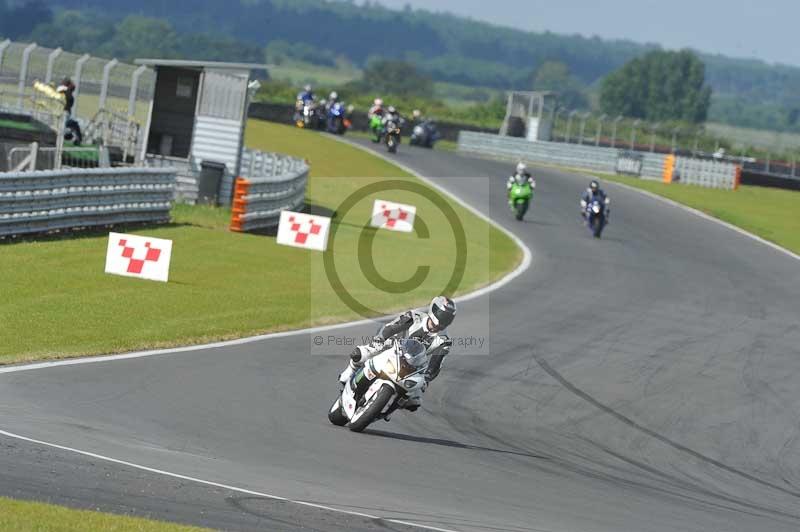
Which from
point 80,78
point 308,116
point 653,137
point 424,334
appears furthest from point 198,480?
point 653,137

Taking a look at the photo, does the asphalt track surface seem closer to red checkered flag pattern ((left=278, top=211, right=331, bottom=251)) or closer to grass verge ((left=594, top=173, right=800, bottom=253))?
red checkered flag pattern ((left=278, top=211, right=331, bottom=251))

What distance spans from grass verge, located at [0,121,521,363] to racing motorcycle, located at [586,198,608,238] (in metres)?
2.37

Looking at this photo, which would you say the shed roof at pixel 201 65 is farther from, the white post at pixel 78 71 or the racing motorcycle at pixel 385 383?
the racing motorcycle at pixel 385 383

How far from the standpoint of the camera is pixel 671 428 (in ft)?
A: 47.3

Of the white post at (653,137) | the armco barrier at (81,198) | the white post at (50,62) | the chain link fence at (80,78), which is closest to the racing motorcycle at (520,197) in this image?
the chain link fence at (80,78)

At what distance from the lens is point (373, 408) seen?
38.8 feet

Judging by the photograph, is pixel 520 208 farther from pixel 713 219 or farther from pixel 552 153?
pixel 552 153

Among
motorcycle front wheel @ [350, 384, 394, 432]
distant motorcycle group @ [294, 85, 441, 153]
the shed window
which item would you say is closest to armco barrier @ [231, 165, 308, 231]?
the shed window

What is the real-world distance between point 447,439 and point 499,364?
433 cm

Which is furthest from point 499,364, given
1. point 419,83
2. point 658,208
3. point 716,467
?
point 419,83

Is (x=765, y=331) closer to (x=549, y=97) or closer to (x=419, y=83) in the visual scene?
(x=549, y=97)

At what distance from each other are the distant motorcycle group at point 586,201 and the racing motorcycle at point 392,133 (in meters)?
13.5

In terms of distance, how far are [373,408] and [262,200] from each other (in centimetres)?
1725

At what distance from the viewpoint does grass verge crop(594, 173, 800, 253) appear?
3938 cm
